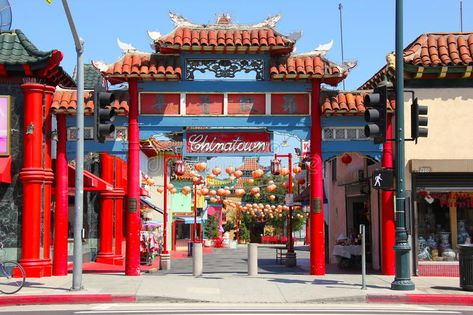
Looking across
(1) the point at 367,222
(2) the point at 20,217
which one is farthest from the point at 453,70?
(2) the point at 20,217

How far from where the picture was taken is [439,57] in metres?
20.9

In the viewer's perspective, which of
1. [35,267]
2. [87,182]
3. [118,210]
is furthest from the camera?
[118,210]

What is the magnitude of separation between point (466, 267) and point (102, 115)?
958 cm

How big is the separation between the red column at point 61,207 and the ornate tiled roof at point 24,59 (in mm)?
1496

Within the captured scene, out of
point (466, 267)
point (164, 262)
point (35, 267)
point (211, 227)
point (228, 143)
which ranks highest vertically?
point (228, 143)

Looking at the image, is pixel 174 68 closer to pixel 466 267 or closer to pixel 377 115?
pixel 377 115

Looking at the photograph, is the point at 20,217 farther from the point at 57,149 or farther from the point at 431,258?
the point at 431,258

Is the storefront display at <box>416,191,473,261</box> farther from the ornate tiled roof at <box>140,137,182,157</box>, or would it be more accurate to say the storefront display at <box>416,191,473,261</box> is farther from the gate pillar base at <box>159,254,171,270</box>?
the ornate tiled roof at <box>140,137,182,157</box>

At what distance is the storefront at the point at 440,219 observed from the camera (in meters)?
20.8

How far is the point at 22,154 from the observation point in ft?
68.9

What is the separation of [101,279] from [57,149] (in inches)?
174

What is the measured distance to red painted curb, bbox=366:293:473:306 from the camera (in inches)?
627

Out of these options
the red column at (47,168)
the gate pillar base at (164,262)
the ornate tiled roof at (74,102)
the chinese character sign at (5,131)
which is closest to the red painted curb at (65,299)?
the red column at (47,168)

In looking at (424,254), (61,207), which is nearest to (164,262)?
(61,207)
